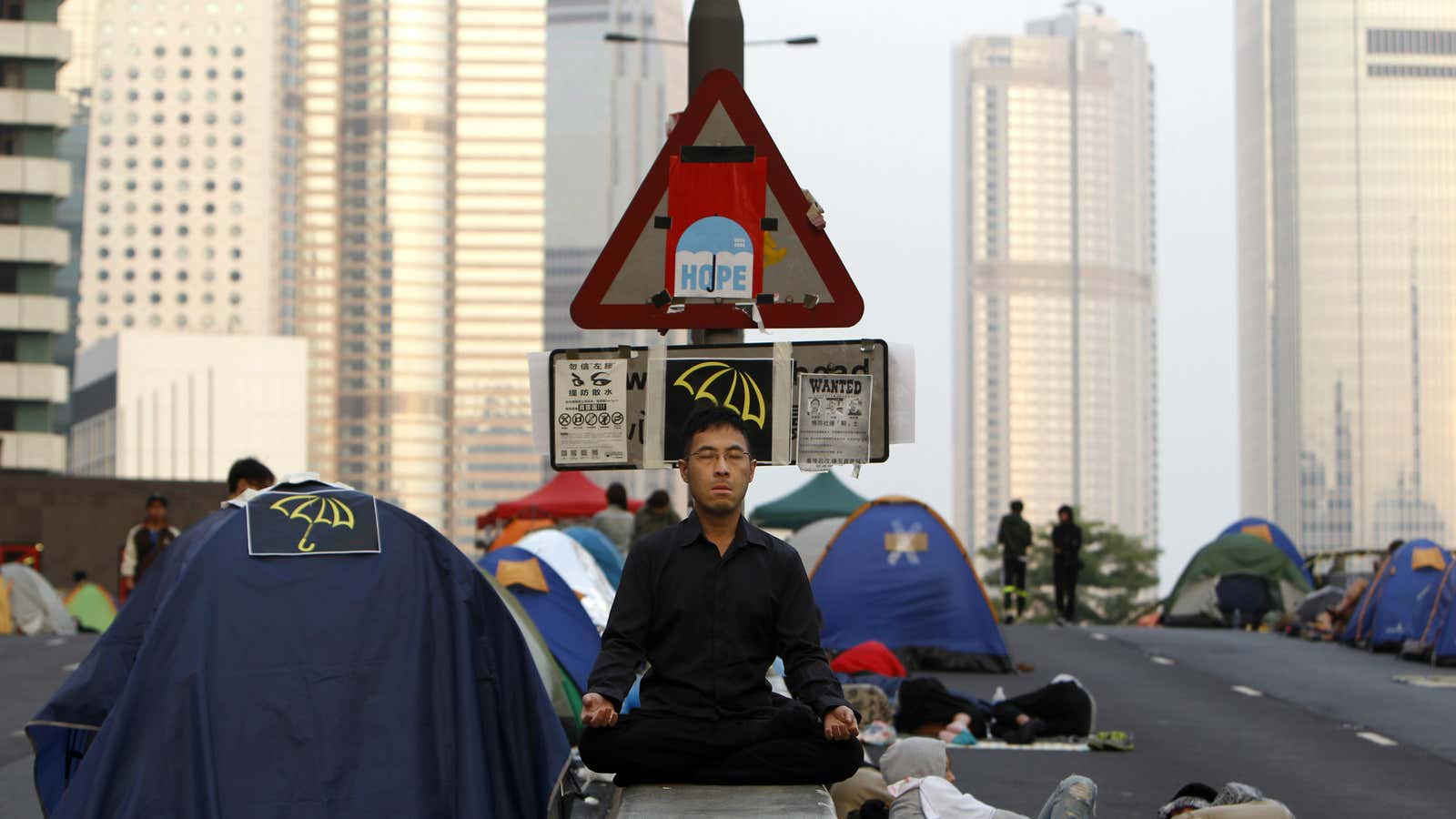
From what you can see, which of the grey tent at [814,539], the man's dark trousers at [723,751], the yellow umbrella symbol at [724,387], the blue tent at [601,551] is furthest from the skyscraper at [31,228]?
the man's dark trousers at [723,751]

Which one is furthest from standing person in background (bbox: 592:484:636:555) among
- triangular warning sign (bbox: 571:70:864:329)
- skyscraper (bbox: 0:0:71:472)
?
skyscraper (bbox: 0:0:71:472)

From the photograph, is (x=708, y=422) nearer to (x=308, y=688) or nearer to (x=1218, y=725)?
(x=308, y=688)

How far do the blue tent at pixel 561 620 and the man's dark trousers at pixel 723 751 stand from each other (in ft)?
19.0

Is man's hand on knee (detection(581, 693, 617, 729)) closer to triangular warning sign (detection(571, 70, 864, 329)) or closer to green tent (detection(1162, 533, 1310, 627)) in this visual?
triangular warning sign (detection(571, 70, 864, 329))

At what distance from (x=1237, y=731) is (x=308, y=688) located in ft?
27.4

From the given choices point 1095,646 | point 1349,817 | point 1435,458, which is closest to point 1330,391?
point 1435,458

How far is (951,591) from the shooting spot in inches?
757

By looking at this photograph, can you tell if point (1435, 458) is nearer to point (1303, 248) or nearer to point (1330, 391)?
point (1330, 391)

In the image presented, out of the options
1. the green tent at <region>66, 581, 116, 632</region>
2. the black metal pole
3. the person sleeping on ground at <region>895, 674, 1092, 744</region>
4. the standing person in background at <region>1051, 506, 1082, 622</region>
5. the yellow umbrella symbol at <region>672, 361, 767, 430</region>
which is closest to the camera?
the yellow umbrella symbol at <region>672, 361, 767, 430</region>

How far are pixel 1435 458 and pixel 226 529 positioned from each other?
19415cm

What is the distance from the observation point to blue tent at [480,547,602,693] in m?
11.9

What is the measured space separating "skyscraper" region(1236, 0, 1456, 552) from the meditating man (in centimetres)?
18810

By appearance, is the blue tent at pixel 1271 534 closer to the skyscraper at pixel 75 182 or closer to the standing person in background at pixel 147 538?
the standing person in background at pixel 147 538

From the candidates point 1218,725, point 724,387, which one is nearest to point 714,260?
point 724,387
